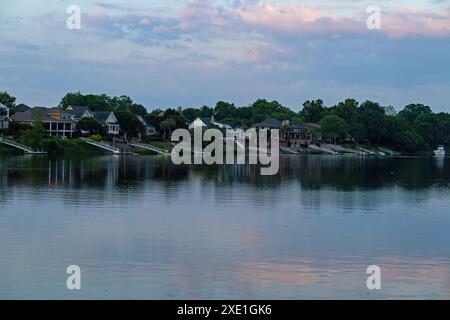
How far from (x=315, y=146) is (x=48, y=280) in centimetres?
10199

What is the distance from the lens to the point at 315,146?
375 feet

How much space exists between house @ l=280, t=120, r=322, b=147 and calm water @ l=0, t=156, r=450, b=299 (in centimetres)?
8120

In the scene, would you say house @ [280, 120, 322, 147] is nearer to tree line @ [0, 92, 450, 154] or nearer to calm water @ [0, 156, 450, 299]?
tree line @ [0, 92, 450, 154]

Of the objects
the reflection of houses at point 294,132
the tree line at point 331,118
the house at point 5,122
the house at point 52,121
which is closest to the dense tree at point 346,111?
the tree line at point 331,118

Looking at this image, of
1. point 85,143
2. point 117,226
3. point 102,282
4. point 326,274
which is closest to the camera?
point 102,282

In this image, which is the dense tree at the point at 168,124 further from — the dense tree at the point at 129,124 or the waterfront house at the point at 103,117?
the waterfront house at the point at 103,117

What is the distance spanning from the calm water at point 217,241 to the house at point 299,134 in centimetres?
8120

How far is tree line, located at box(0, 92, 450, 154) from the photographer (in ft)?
361

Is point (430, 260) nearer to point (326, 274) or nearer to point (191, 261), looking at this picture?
point (326, 274)

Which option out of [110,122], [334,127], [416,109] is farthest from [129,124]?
[416,109]

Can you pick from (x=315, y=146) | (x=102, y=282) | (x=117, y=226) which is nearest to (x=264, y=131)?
(x=315, y=146)

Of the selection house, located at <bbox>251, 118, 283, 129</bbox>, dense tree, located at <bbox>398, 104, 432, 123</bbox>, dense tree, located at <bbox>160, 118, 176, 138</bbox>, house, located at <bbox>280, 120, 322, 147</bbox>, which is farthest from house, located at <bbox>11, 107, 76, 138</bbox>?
dense tree, located at <bbox>398, 104, 432, 123</bbox>
